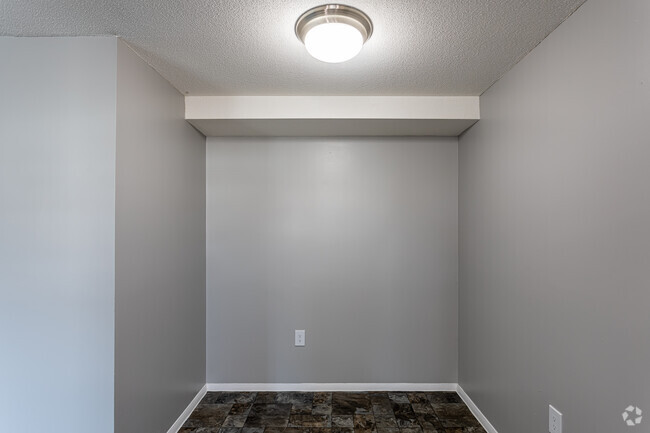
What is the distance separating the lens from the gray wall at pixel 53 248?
5.09 feet

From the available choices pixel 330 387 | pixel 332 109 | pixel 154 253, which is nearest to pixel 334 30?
pixel 332 109

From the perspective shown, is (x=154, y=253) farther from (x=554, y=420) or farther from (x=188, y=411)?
(x=554, y=420)

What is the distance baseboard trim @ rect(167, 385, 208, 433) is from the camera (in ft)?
7.23

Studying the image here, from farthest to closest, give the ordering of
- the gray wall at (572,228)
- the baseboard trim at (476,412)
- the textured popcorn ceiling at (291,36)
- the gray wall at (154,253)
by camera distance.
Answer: the baseboard trim at (476,412), the gray wall at (154,253), the textured popcorn ceiling at (291,36), the gray wall at (572,228)

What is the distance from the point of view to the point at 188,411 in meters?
2.41

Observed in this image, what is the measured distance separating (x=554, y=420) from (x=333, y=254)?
5.67ft

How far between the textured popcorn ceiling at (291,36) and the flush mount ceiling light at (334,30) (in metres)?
0.04

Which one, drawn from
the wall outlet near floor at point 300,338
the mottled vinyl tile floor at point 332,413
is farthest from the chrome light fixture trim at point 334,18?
the mottled vinyl tile floor at point 332,413

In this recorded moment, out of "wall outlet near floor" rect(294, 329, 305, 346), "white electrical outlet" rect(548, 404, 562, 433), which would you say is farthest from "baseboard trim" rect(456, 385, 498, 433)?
"wall outlet near floor" rect(294, 329, 305, 346)

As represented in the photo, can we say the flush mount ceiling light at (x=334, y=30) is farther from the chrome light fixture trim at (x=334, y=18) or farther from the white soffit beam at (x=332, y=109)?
the white soffit beam at (x=332, y=109)

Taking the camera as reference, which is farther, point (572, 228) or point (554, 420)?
point (554, 420)

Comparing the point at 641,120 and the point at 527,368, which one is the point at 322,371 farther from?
the point at 641,120

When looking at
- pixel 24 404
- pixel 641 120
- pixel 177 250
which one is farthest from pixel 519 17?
pixel 24 404

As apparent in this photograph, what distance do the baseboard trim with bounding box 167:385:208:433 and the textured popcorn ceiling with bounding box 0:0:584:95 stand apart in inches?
88.3
